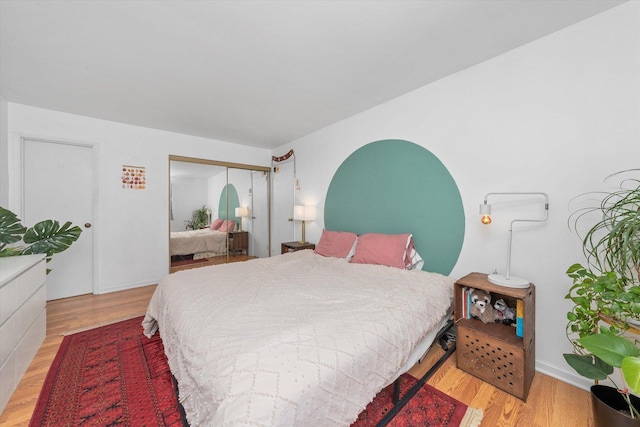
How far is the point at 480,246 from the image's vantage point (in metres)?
2.13

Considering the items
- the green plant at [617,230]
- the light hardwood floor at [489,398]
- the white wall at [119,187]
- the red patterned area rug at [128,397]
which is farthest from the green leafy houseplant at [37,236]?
the green plant at [617,230]

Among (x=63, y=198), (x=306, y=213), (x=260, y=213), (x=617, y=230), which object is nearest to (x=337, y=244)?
(x=306, y=213)

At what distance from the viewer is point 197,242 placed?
4.32 metres

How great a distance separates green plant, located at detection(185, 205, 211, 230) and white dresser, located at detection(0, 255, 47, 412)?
81.0 inches

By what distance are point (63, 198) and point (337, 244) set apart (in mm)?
3702

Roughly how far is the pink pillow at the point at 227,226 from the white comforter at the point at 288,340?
99.5 inches

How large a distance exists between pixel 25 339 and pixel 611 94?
440 centimetres

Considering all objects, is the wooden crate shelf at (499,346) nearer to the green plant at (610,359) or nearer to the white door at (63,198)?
the green plant at (610,359)

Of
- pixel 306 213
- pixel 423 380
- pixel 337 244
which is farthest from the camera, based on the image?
pixel 306 213

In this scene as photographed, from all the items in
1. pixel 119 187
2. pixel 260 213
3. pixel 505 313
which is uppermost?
pixel 119 187

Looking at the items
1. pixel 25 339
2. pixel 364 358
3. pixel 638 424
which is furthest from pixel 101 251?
pixel 638 424

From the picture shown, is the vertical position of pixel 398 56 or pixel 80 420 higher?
pixel 398 56

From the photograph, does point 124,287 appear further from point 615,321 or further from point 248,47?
point 615,321

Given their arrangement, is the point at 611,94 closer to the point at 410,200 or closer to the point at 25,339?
the point at 410,200
